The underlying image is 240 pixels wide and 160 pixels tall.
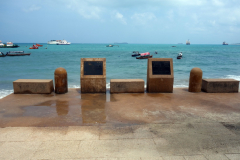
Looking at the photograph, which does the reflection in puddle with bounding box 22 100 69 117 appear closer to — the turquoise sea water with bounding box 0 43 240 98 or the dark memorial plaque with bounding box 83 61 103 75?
the dark memorial plaque with bounding box 83 61 103 75

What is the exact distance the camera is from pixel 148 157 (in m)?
3.99

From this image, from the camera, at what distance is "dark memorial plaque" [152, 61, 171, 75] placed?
9266mm

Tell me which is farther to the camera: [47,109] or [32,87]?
[32,87]

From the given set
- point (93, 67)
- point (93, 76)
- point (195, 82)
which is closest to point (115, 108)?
point (93, 76)

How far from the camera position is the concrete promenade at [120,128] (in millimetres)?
4145

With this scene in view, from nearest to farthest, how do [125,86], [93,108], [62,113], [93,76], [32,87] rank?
1. [62,113]
2. [93,108]
3. [32,87]
4. [93,76]
5. [125,86]

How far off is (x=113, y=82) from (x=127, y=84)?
64cm

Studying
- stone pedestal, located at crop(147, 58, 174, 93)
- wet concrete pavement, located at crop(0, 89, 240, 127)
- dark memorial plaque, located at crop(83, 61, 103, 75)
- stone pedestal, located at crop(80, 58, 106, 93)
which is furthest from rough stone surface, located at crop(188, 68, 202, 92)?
dark memorial plaque, located at crop(83, 61, 103, 75)

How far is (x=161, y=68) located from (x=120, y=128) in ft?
15.7

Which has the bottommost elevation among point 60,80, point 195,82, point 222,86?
point 222,86

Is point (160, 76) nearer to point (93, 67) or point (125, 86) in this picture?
point (125, 86)

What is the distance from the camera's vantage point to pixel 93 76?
8.91 m

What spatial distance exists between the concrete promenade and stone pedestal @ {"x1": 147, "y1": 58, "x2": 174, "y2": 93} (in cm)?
104

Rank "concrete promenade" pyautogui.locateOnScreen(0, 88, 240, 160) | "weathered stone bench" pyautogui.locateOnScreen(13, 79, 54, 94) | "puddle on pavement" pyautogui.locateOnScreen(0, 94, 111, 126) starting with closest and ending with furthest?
"concrete promenade" pyautogui.locateOnScreen(0, 88, 240, 160) → "puddle on pavement" pyautogui.locateOnScreen(0, 94, 111, 126) → "weathered stone bench" pyautogui.locateOnScreen(13, 79, 54, 94)
